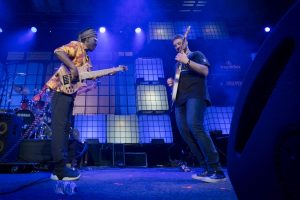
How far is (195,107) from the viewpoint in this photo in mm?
2580

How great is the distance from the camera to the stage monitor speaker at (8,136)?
3.74m

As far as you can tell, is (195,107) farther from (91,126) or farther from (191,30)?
(191,30)

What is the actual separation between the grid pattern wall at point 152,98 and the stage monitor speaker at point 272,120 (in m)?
6.84

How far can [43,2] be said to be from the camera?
748 cm

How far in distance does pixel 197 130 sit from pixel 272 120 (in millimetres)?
2004

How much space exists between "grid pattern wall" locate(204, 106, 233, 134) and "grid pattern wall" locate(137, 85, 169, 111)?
4.28ft

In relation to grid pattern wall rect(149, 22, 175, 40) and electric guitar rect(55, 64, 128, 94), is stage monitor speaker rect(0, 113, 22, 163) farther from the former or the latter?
grid pattern wall rect(149, 22, 175, 40)

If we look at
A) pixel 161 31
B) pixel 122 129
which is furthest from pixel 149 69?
pixel 122 129

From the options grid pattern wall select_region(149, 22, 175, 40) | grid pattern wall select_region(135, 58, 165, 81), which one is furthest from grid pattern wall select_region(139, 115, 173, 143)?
grid pattern wall select_region(149, 22, 175, 40)

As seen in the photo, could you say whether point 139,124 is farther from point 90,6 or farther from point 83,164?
point 90,6

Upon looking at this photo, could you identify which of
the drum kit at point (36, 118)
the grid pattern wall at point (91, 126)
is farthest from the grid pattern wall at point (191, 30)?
the drum kit at point (36, 118)

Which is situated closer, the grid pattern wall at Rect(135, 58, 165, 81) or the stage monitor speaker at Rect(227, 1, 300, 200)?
the stage monitor speaker at Rect(227, 1, 300, 200)

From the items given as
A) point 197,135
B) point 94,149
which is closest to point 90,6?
point 94,149

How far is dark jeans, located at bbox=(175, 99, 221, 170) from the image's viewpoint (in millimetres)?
2439
